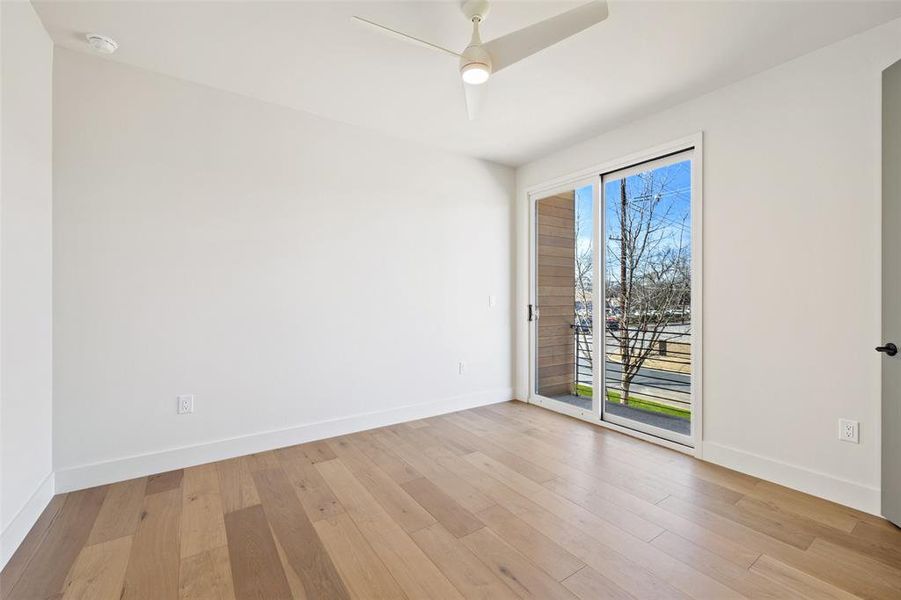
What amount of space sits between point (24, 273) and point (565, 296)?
3742 mm

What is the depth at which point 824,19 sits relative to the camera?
2035mm

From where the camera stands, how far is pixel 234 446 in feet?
9.22

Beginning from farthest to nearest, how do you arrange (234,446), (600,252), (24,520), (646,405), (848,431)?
(600,252) → (646,405) → (234,446) → (848,431) → (24,520)

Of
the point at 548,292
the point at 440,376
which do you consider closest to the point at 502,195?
the point at 548,292

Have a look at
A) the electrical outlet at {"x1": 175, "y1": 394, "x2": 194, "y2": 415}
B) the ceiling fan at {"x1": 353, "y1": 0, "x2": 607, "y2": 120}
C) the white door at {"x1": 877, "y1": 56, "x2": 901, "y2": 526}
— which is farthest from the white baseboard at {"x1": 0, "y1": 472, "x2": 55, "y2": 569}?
the white door at {"x1": 877, "y1": 56, "x2": 901, "y2": 526}

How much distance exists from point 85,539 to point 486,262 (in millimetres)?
3448

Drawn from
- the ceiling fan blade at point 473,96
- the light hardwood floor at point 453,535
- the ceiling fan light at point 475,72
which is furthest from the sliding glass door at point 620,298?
the ceiling fan light at point 475,72

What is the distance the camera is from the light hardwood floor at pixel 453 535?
1578 mm

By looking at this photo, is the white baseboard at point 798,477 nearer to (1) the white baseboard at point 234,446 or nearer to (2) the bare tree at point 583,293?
(2) the bare tree at point 583,293

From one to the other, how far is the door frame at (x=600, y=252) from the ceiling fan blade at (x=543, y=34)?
1632mm

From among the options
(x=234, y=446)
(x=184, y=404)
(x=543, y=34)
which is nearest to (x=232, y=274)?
(x=184, y=404)

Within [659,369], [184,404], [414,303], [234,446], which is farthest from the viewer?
[414,303]

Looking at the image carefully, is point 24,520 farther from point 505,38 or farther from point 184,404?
point 505,38

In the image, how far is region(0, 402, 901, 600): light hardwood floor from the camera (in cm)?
158
